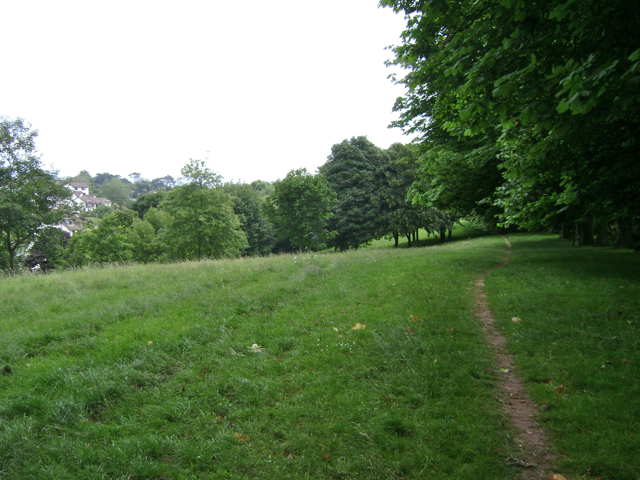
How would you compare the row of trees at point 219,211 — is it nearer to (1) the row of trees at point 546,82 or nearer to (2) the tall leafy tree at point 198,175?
(2) the tall leafy tree at point 198,175

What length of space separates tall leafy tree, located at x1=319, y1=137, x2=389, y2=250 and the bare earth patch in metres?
30.9

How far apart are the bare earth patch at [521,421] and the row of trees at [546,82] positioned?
3.06m

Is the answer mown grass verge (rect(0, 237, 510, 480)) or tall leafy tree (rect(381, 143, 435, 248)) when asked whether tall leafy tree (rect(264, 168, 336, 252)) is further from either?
mown grass verge (rect(0, 237, 510, 480))

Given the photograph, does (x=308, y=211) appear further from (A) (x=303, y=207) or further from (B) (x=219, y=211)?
(B) (x=219, y=211)

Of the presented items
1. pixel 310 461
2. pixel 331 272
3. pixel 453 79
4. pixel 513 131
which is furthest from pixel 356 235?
pixel 310 461

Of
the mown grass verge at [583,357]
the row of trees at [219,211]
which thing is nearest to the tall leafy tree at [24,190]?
the row of trees at [219,211]

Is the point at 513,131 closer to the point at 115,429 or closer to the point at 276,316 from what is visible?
the point at 276,316

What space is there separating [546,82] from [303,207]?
112 feet

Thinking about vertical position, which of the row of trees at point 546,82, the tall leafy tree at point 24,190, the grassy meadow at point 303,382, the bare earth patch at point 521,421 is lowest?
the bare earth patch at point 521,421

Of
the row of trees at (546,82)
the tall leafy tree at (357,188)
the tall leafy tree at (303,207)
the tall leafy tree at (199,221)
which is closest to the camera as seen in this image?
the row of trees at (546,82)

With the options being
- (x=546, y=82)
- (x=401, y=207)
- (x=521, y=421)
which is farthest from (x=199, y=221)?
(x=521, y=421)

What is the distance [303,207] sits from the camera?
1532 inches

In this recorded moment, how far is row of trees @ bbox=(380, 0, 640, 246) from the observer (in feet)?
15.0

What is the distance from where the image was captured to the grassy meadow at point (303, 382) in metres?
3.65
